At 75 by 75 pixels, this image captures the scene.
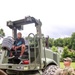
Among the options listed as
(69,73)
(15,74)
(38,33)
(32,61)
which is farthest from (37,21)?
(69,73)

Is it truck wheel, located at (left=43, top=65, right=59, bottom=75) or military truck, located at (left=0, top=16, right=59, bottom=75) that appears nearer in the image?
military truck, located at (left=0, top=16, right=59, bottom=75)

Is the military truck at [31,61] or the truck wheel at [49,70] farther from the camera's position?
the truck wheel at [49,70]

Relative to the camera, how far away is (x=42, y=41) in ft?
32.8

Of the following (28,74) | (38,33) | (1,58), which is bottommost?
(28,74)

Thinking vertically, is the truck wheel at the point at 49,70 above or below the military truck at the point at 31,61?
below

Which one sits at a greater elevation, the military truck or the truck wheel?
the military truck

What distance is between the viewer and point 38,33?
32.4 ft

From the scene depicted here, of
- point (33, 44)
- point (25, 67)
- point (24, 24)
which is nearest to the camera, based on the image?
point (25, 67)

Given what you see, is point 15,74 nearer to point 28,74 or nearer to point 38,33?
point 28,74

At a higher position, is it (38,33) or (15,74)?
(38,33)

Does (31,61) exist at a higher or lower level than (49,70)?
higher

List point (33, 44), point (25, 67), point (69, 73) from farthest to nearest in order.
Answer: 1. point (33, 44)
2. point (25, 67)
3. point (69, 73)

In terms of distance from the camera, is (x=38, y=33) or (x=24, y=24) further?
(x=24, y=24)

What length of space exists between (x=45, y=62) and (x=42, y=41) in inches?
31.8
